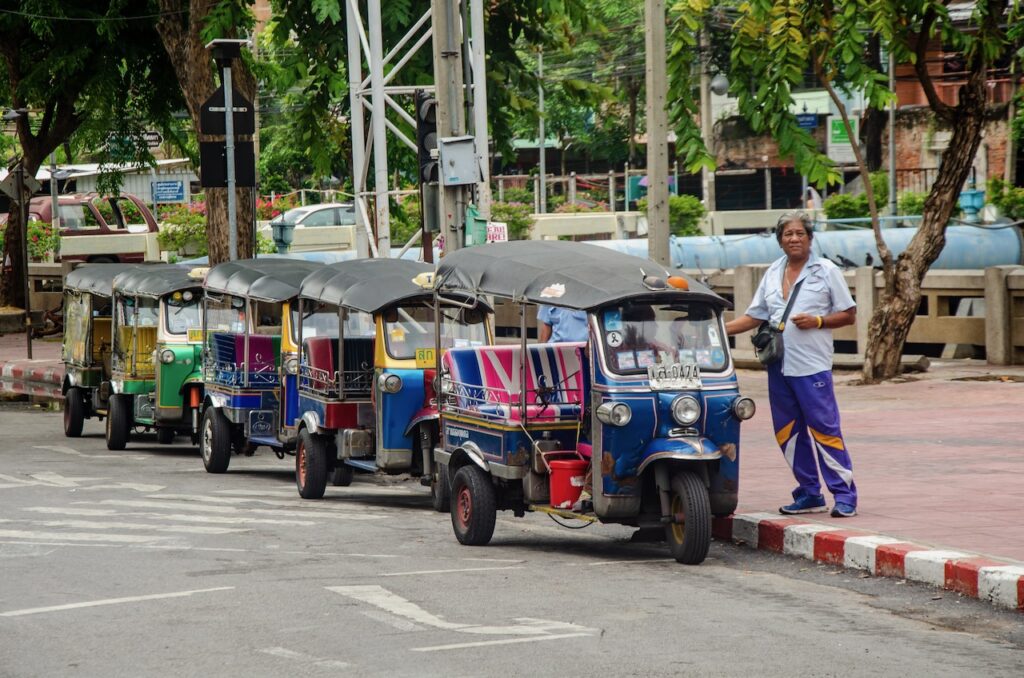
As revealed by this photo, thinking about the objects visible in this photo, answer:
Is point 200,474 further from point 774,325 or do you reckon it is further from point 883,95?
point 883,95

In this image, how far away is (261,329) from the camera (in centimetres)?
1531

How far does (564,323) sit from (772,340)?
3.61 metres

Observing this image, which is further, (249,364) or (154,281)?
(154,281)

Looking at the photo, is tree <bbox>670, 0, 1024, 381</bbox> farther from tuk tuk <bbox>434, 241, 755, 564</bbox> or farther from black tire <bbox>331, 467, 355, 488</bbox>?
tuk tuk <bbox>434, 241, 755, 564</bbox>

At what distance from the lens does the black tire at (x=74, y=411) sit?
63.3ft

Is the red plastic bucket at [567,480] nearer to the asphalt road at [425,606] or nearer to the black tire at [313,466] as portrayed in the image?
the asphalt road at [425,606]

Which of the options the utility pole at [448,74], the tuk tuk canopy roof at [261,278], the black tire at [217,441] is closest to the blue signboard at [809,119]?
the tuk tuk canopy roof at [261,278]

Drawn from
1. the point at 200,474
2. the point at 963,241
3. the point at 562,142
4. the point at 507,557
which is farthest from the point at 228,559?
the point at 562,142

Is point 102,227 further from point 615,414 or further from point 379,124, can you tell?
point 615,414

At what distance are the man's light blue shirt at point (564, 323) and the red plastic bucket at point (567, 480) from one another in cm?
366

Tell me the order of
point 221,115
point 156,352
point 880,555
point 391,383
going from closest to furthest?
point 880,555 < point 391,383 < point 156,352 < point 221,115

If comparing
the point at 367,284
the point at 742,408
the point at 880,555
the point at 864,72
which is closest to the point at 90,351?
the point at 367,284

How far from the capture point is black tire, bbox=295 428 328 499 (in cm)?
1297

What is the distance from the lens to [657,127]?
14.8 m
